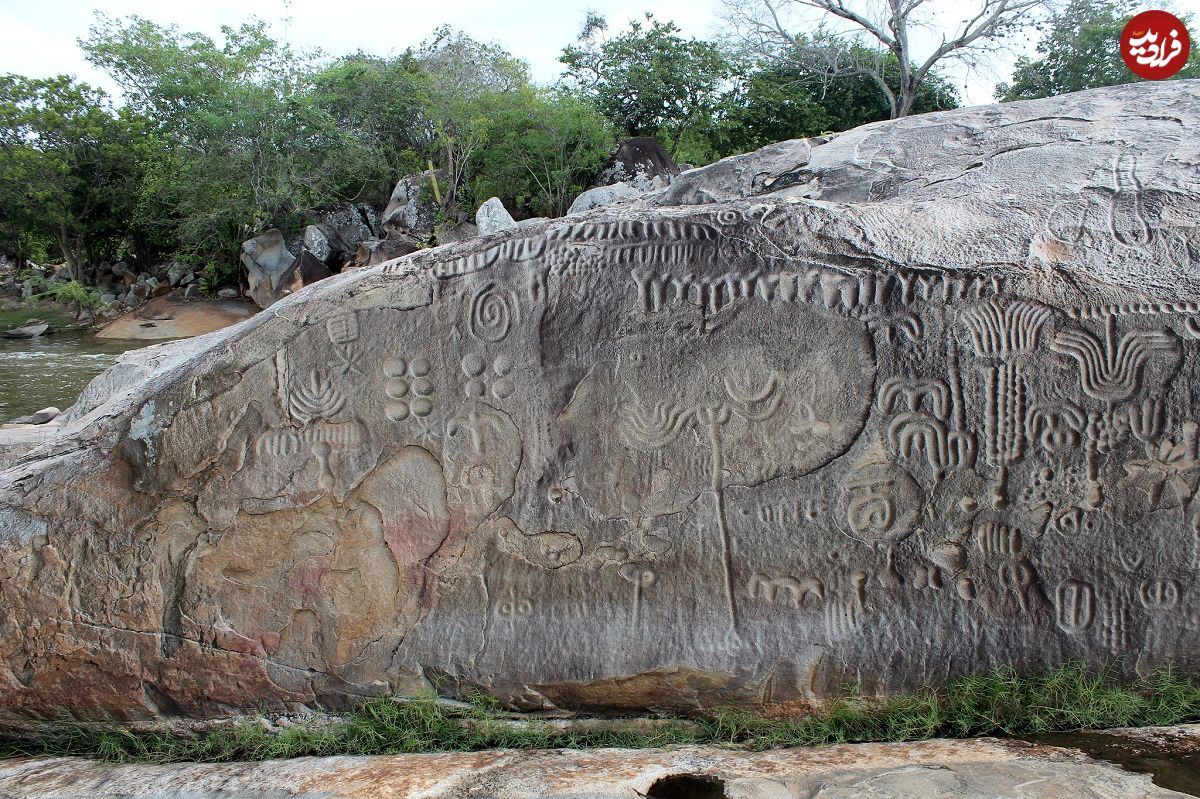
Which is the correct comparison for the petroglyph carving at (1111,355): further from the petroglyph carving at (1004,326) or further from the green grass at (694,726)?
the green grass at (694,726)

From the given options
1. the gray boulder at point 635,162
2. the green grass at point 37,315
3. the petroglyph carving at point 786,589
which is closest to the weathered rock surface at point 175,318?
the green grass at point 37,315

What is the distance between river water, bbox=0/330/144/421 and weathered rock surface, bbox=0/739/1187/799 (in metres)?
6.53

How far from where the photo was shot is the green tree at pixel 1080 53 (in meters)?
15.5

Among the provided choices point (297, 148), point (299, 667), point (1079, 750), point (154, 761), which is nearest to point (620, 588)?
point (299, 667)

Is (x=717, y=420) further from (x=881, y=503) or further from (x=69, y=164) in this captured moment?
(x=69, y=164)

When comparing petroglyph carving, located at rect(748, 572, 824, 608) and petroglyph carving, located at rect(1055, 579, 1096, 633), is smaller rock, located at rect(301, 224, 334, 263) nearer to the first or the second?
petroglyph carving, located at rect(748, 572, 824, 608)

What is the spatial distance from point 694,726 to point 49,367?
437 inches

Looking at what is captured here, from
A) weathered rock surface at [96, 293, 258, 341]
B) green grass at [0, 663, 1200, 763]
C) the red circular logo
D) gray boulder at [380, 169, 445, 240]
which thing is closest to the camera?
green grass at [0, 663, 1200, 763]

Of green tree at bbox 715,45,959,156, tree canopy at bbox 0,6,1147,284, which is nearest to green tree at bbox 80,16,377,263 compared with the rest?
tree canopy at bbox 0,6,1147,284

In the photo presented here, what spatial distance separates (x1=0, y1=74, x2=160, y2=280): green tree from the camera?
16844mm

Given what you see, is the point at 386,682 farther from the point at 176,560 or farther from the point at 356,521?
the point at 176,560

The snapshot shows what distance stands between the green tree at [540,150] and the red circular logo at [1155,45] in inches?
344

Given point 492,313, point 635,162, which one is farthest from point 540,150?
point 492,313

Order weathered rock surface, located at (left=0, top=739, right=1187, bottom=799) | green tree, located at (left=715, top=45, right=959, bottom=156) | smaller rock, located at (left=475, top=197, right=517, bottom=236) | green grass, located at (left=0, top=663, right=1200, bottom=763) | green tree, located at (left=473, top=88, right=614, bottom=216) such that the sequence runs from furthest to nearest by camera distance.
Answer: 1. green tree, located at (left=715, top=45, right=959, bottom=156)
2. green tree, located at (left=473, top=88, right=614, bottom=216)
3. smaller rock, located at (left=475, top=197, right=517, bottom=236)
4. green grass, located at (left=0, top=663, right=1200, bottom=763)
5. weathered rock surface, located at (left=0, top=739, right=1187, bottom=799)
